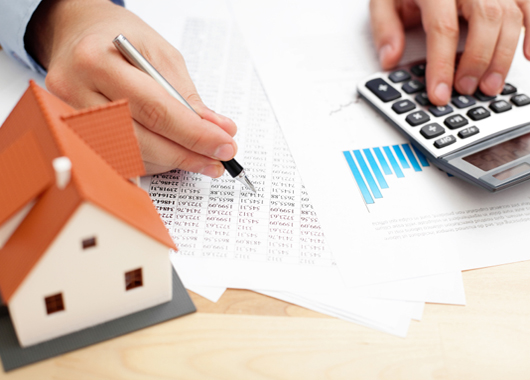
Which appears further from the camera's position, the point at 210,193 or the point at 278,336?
the point at 210,193

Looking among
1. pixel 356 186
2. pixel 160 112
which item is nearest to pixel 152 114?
pixel 160 112

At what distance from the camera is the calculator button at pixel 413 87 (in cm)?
64

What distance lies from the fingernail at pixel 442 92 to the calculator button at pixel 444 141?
7cm

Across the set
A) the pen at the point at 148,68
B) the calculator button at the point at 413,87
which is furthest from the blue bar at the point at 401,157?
the pen at the point at 148,68

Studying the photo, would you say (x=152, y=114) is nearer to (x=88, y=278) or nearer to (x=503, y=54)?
(x=88, y=278)

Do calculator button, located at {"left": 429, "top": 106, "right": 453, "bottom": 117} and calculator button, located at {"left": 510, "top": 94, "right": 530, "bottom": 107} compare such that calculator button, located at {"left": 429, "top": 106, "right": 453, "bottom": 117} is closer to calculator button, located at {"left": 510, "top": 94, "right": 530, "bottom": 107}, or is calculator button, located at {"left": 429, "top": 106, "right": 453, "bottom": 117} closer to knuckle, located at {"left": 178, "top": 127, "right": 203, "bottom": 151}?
calculator button, located at {"left": 510, "top": 94, "right": 530, "bottom": 107}

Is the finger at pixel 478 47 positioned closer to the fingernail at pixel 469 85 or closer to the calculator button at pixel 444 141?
the fingernail at pixel 469 85

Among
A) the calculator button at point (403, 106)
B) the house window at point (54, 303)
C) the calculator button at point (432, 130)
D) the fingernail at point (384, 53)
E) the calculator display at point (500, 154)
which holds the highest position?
the house window at point (54, 303)

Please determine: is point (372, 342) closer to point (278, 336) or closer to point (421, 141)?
point (278, 336)

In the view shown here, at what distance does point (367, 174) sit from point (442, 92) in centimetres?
18

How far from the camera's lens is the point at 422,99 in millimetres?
620

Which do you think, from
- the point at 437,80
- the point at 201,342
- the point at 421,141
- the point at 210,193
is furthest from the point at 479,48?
the point at 201,342

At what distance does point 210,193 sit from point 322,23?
0.45 meters

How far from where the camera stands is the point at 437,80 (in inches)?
24.4
